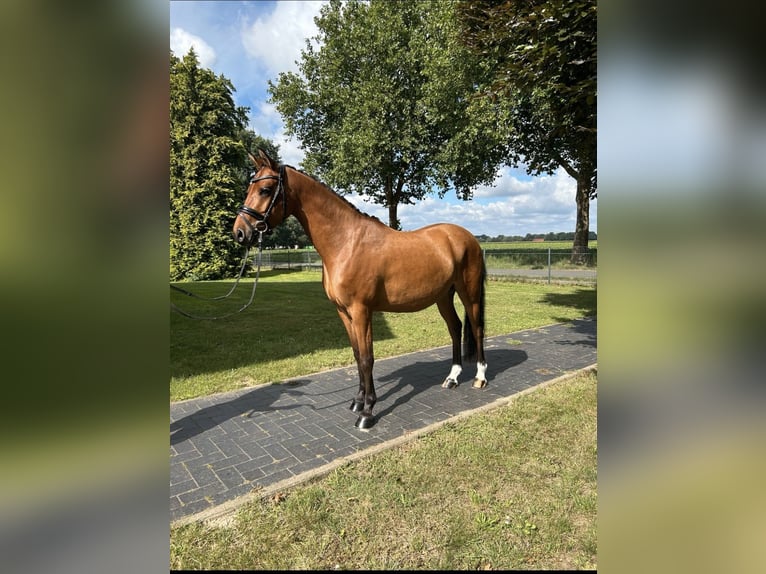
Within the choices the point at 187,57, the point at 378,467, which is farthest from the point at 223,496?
the point at 187,57

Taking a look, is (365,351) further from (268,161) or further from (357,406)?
(268,161)

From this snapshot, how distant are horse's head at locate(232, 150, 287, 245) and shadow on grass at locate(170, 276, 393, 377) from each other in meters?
3.02

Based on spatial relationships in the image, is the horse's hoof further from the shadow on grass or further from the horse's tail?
the shadow on grass

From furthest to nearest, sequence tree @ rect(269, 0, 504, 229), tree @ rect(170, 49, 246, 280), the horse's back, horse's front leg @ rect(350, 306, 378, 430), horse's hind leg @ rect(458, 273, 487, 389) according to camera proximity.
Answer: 1. tree @ rect(170, 49, 246, 280)
2. tree @ rect(269, 0, 504, 229)
3. horse's hind leg @ rect(458, 273, 487, 389)
4. the horse's back
5. horse's front leg @ rect(350, 306, 378, 430)

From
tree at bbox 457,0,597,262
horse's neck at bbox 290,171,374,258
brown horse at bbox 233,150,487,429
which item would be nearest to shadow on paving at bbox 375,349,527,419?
brown horse at bbox 233,150,487,429

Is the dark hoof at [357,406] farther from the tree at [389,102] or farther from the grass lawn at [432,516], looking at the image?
the tree at [389,102]

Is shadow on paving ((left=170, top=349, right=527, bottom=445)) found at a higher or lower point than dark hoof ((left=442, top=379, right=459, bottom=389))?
lower

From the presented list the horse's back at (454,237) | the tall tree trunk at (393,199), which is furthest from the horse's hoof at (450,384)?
the tall tree trunk at (393,199)

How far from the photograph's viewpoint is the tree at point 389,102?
15305mm

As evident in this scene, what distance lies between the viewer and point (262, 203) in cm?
358

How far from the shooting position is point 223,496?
2725 mm

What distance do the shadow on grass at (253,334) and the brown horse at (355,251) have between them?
292 cm

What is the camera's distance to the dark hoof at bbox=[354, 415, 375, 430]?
147 inches
